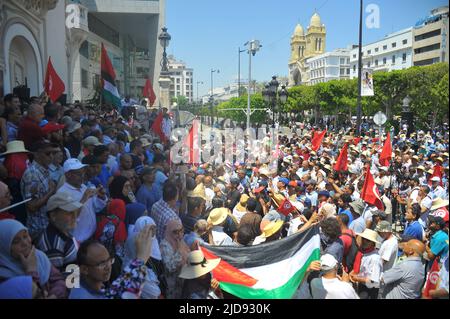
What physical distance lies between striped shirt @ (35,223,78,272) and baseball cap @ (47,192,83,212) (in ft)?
0.46

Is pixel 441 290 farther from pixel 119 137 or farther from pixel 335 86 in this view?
pixel 335 86

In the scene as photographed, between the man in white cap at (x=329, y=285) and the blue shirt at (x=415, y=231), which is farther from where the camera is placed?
the blue shirt at (x=415, y=231)

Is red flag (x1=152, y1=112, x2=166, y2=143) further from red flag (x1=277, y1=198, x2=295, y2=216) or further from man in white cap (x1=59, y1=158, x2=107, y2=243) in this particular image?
man in white cap (x1=59, y1=158, x2=107, y2=243)

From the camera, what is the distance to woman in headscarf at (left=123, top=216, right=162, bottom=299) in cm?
289

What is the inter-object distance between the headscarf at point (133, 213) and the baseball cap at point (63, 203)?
2.76 ft

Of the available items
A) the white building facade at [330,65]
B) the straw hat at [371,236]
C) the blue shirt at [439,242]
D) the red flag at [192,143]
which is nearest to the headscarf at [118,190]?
the straw hat at [371,236]

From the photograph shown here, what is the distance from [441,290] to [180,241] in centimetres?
197

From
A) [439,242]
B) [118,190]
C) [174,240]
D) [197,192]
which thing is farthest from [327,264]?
[197,192]

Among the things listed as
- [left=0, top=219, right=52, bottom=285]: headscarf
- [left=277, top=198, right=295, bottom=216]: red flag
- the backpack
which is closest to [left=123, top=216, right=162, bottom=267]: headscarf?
[left=0, top=219, right=52, bottom=285]: headscarf

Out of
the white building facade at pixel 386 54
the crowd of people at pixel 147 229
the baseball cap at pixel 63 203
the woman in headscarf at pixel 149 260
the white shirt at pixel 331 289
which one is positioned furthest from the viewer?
the white building facade at pixel 386 54

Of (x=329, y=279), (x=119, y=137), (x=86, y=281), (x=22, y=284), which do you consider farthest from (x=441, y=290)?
(x=119, y=137)

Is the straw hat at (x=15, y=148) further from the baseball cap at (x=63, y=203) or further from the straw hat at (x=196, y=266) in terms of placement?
the straw hat at (x=196, y=266)

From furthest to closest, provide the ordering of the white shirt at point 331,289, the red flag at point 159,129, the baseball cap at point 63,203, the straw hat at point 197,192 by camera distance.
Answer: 1. the red flag at point 159,129
2. the straw hat at point 197,192
3. the white shirt at point 331,289
4. the baseball cap at point 63,203

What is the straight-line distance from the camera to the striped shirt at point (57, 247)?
9.55ft
